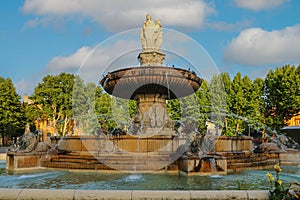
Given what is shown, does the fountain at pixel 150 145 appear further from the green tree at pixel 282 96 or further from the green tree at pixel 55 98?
the green tree at pixel 55 98

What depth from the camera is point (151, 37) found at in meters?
17.9

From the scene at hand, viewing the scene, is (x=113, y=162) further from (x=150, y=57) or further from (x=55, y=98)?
(x=55, y=98)

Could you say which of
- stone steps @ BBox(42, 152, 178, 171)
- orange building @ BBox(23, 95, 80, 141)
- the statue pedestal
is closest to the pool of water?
stone steps @ BBox(42, 152, 178, 171)

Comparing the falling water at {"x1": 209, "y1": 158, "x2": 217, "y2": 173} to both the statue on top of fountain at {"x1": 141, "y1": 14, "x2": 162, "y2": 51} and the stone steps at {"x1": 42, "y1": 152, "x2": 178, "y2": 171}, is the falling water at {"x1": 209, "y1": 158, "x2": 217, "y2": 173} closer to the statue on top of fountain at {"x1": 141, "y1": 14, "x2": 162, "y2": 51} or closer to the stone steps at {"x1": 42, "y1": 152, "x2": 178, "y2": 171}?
the stone steps at {"x1": 42, "y1": 152, "x2": 178, "y2": 171}

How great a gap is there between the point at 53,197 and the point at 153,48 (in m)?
14.1

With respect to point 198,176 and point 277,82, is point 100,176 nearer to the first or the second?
point 198,176

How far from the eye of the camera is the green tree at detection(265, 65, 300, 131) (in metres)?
36.0

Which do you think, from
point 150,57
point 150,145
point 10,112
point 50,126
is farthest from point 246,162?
point 50,126

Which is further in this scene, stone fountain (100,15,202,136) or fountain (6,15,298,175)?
stone fountain (100,15,202,136)

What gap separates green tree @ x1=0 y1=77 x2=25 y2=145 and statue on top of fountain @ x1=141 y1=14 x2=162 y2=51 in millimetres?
33122

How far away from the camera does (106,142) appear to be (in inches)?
494

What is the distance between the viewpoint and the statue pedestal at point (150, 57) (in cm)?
1778

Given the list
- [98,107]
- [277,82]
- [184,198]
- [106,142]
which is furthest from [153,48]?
[98,107]

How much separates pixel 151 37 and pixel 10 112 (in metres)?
34.3
